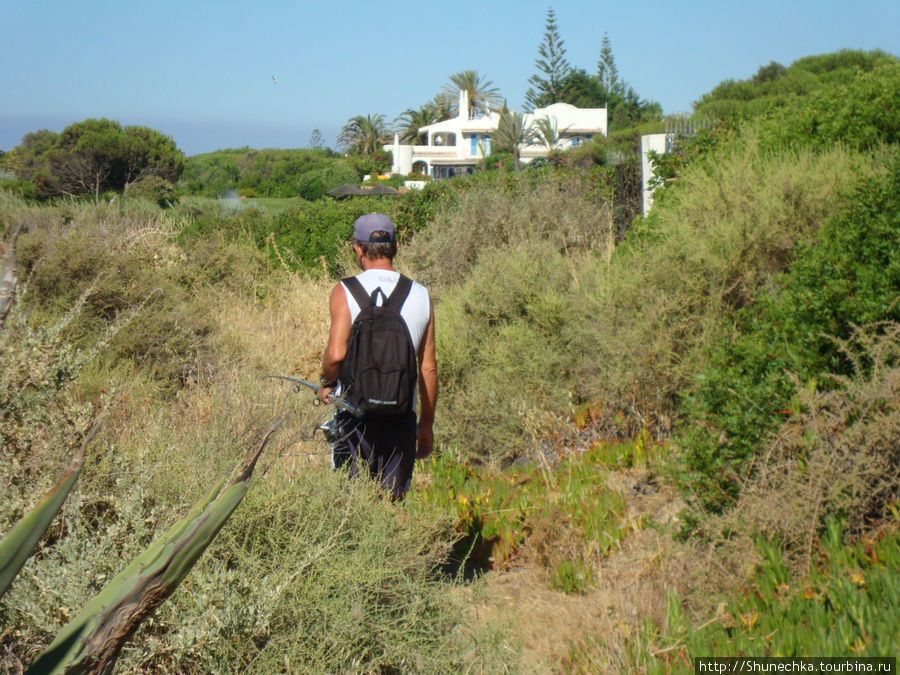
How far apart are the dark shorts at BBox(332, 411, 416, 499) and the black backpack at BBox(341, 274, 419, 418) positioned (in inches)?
3.8

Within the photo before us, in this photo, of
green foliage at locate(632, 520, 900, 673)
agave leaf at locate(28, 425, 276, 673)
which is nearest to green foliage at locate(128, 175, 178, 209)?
green foliage at locate(632, 520, 900, 673)

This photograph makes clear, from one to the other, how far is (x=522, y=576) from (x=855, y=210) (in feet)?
9.03

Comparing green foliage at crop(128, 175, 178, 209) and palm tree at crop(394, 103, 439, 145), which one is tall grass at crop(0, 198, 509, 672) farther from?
palm tree at crop(394, 103, 439, 145)

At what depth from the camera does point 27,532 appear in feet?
4.74

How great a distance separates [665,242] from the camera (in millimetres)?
6258

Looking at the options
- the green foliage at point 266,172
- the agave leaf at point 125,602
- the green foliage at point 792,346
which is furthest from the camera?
the green foliage at point 266,172

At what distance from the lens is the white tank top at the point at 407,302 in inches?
146

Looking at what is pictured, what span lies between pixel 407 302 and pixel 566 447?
2.62 m

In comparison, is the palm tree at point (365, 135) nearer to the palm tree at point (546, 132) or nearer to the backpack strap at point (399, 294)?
the palm tree at point (546, 132)

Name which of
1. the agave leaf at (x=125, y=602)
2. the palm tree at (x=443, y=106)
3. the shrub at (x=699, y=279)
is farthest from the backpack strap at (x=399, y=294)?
the palm tree at (x=443, y=106)

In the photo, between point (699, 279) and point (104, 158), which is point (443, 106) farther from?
point (699, 279)

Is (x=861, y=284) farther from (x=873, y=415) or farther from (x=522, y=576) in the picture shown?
(x=522, y=576)

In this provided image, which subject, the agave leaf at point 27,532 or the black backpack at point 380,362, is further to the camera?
the black backpack at point 380,362

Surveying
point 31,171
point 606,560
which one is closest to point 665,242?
point 606,560
